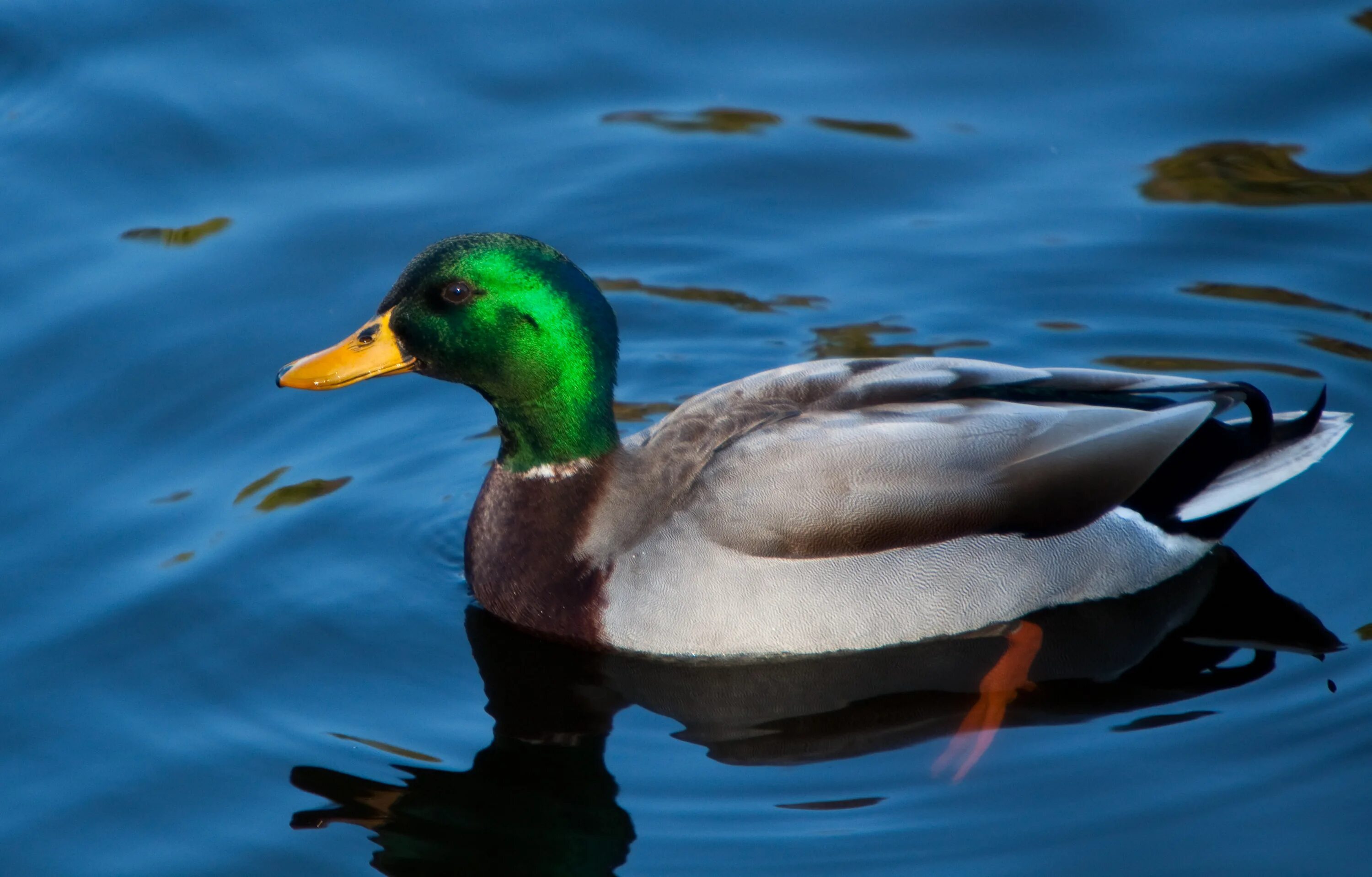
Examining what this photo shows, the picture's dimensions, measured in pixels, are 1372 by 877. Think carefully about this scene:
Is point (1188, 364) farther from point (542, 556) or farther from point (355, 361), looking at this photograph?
point (355, 361)

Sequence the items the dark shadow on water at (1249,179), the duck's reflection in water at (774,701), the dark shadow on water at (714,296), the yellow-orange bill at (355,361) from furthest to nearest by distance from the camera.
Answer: the dark shadow on water at (1249,179), the dark shadow on water at (714,296), the yellow-orange bill at (355,361), the duck's reflection in water at (774,701)

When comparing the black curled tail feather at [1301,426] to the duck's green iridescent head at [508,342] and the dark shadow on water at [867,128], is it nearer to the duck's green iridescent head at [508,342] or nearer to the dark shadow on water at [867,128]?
the duck's green iridescent head at [508,342]

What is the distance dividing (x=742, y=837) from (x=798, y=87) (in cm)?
543

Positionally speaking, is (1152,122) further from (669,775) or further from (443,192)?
(669,775)

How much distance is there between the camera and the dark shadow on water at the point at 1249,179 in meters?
8.63

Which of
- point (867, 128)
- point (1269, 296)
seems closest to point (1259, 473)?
point (1269, 296)

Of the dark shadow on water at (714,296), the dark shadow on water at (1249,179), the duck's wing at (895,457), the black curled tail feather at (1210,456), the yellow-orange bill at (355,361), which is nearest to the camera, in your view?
the duck's wing at (895,457)

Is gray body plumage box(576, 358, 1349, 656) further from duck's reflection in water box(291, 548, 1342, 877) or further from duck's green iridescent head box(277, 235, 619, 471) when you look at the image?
duck's green iridescent head box(277, 235, 619, 471)

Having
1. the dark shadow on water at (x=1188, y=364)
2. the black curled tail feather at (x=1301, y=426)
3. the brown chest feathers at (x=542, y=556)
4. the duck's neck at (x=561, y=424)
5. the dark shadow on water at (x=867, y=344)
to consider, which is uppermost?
A: the dark shadow on water at (x=867, y=344)

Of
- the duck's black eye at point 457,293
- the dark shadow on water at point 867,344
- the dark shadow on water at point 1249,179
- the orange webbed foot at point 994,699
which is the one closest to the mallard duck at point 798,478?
the duck's black eye at point 457,293

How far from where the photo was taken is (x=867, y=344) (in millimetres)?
7848

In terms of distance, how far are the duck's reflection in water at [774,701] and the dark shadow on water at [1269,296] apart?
195cm

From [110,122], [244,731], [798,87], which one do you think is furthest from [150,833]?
[798,87]

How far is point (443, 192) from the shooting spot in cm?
881
